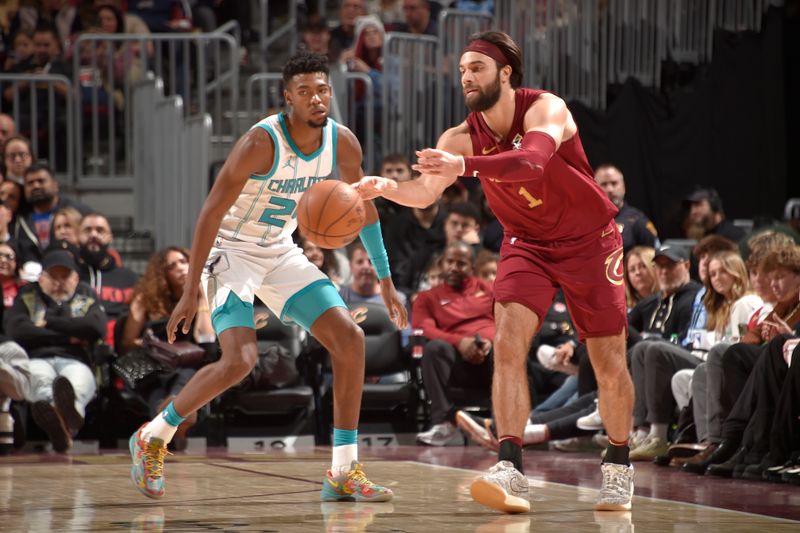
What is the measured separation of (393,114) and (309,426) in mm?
3459

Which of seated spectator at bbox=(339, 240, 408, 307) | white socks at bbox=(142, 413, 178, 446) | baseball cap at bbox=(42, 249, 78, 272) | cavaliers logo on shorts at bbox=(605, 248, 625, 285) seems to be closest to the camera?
cavaliers logo on shorts at bbox=(605, 248, 625, 285)

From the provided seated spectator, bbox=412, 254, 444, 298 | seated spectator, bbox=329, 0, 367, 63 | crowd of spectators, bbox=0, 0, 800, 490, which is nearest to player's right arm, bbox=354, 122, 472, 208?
crowd of spectators, bbox=0, 0, 800, 490

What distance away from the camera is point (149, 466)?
201 inches

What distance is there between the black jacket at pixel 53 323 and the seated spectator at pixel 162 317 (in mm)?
230

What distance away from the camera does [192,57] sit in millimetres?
12211

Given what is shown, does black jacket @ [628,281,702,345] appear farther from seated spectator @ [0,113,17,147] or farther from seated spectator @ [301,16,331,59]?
seated spectator @ [0,113,17,147]

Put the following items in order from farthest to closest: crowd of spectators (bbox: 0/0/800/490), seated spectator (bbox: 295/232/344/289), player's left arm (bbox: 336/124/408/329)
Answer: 1. seated spectator (bbox: 295/232/344/289)
2. crowd of spectators (bbox: 0/0/800/490)
3. player's left arm (bbox: 336/124/408/329)

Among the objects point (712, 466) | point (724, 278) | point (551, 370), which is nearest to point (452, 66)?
point (551, 370)

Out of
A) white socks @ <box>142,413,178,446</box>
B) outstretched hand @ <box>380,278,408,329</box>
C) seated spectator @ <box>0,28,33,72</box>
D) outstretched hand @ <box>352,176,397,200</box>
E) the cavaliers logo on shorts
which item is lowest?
white socks @ <box>142,413,178,446</box>

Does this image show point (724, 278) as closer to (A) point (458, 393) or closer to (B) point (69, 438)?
(A) point (458, 393)

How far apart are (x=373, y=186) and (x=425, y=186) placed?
348 mm

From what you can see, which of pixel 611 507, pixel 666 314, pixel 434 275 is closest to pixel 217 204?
pixel 611 507

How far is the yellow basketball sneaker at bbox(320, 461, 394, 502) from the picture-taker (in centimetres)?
503

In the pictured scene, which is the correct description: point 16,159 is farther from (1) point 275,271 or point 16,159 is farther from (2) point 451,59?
(1) point 275,271
